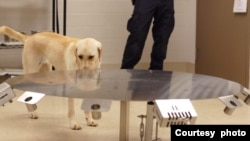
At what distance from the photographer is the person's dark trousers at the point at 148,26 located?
3.31 m

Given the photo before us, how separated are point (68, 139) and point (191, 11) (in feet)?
7.62

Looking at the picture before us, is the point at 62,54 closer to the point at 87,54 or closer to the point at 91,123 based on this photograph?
the point at 87,54

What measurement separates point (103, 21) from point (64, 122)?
1.61m

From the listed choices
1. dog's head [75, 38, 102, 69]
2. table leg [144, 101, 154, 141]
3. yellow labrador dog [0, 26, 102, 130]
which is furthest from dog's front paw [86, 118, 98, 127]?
table leg [144, 101, 154, 141]

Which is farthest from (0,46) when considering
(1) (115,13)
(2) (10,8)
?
(1) (115,13)

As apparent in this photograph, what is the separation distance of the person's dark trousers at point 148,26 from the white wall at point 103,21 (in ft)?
1.83

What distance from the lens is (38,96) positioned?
1.25 m

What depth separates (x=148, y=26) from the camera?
3365 mm

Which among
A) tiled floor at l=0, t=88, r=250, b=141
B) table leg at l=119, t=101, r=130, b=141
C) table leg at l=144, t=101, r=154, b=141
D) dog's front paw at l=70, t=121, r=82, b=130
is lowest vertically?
tiled floor at l=0, t=88, r=250, b=141

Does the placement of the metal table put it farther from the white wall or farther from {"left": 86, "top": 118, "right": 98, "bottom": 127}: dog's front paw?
the white wall

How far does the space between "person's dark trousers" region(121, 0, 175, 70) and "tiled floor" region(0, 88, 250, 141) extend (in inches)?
23.4

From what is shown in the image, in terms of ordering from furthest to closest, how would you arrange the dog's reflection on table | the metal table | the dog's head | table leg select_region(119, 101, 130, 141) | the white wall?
the white wall
the dog's head
table leg select_region(119, 101, 130, 141)
the metal table
the dog's reflection on table

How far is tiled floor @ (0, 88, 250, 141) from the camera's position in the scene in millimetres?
2258

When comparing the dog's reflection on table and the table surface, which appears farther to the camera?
the table surface
